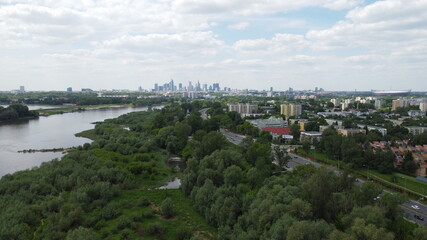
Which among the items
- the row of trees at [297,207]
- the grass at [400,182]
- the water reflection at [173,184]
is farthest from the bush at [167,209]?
the grass at [400,182]

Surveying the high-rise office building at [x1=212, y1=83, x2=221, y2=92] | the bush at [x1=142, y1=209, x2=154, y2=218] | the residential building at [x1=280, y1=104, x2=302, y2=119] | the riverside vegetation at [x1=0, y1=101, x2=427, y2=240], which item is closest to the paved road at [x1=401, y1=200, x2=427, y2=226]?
the riverside vegetation at [x1=0, y1=101, x2=427, y2=240]

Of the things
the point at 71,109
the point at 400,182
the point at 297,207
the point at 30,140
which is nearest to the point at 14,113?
the point at 30,140

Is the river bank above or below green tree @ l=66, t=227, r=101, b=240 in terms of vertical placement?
above

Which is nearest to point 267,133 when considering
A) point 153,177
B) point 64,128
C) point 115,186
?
point 153,177

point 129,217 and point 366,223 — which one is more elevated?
point 366,223

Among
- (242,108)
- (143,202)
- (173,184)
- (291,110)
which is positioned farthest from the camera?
(242,108)

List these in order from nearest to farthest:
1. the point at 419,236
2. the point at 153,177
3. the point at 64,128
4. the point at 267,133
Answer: the point at 419,236, the point at 153,177, the point at 267,133, the point at 64,128

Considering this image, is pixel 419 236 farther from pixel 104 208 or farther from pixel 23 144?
pixel 23 144

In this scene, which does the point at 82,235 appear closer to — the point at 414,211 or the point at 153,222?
the point at 153,222

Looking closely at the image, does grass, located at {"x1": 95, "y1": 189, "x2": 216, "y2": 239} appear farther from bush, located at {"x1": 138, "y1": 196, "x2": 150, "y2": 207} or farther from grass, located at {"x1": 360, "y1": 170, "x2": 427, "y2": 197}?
grass, located at {"x1": 360, "y1": 170, "x2": 427, "y2": 197}
